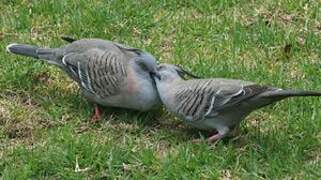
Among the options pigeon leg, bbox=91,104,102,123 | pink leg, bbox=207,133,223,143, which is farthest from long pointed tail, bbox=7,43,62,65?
pink leg, bbox=207,133,223,143

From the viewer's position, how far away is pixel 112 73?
189 inches

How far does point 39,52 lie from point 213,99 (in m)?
1.25

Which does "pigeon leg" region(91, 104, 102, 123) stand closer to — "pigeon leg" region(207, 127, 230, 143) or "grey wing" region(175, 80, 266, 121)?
"grey wing" region(175, 80, 266, 121)

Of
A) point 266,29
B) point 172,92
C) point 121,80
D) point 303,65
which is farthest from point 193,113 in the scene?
point 266,29

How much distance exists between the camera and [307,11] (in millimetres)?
6344

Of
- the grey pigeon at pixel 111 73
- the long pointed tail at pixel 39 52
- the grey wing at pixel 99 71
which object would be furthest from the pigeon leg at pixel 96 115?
the long pointed tail at pixel 39 52

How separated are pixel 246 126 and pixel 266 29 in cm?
143

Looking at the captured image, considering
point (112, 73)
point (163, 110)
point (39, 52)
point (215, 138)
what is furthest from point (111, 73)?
point (215, 138)

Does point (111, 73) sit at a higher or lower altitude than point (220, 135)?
higher

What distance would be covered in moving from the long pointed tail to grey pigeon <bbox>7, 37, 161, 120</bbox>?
0.03 metres

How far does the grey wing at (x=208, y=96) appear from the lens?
438 centimetres

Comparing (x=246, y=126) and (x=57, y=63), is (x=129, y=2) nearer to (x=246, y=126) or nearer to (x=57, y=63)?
(x=57, y=63)

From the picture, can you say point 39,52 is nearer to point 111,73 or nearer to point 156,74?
point 111,73

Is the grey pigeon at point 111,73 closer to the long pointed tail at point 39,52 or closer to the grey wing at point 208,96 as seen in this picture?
the long pointed tail at point 39,52
